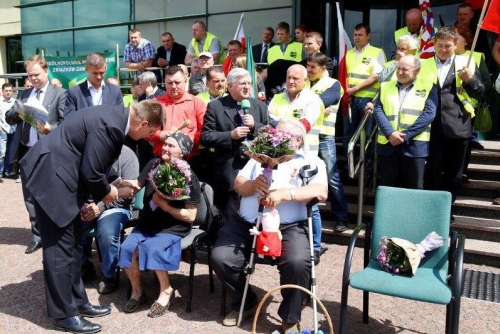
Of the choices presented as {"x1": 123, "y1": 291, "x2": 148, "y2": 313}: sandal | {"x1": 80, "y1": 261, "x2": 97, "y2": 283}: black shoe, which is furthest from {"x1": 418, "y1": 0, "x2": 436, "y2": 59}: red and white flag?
{"x1": 80, "y1": 261, "x2": 97, "y2": 283}: black shoe

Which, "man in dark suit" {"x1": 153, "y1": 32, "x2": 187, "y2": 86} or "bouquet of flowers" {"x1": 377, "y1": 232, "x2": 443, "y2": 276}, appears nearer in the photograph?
"bouquet of flowers" {"x1": 377, "y1": 232, "x2": 443, "y2": 276}

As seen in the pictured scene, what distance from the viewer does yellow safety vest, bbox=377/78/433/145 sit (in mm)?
5508

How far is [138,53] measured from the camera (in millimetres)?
10578

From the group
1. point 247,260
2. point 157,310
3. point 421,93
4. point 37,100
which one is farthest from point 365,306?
point 37,100

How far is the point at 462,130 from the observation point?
5.71 meters

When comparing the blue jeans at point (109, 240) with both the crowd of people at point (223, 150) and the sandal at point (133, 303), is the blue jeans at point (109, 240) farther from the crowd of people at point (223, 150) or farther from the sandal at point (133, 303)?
the sandal at point (133, 303)

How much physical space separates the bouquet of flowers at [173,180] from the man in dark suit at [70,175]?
446 millimetres

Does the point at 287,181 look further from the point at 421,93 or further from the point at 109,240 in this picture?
the point at 421,93

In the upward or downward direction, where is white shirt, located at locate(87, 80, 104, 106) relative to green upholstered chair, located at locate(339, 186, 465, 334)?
upward

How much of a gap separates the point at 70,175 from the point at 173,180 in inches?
32.5

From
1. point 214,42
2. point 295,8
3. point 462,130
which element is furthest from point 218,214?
point 295,8

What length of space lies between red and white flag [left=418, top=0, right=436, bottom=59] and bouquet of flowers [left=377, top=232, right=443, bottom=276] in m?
3.62

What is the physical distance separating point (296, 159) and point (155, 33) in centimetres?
988

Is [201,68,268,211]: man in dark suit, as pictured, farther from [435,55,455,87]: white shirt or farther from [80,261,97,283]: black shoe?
[435,55,455,87]: white shirt
